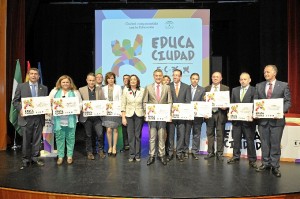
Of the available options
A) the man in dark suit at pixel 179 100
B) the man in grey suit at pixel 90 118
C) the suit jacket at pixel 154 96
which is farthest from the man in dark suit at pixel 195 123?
the man in grey suit at pixel 90 118

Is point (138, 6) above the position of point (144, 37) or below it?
above

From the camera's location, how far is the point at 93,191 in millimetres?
3639

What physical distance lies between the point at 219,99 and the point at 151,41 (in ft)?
11.1

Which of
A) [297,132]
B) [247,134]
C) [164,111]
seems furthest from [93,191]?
[297,132]

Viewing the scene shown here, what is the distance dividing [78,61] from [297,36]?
6.15 m

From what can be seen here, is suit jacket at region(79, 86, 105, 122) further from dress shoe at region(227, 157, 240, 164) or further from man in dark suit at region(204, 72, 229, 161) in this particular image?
dress shoe at region(227, 157, 240, 164)

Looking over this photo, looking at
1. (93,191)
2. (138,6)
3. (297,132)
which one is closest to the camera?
(93,191)

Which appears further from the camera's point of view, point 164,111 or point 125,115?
point 125,115

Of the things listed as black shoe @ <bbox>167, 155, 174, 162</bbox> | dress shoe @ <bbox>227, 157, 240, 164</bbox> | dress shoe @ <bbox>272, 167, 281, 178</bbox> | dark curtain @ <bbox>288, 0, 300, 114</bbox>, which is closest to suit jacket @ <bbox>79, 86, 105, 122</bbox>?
black shoe @ <bbox>167, 155, 174, 162</bbox>

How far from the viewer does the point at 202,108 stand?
542 cm

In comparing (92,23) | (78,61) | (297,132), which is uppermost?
(92,23)

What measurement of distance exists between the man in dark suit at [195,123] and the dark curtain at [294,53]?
10.2 feet

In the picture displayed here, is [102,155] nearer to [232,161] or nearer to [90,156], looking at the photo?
[90,156]

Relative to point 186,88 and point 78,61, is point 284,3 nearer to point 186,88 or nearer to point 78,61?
point 186,88
